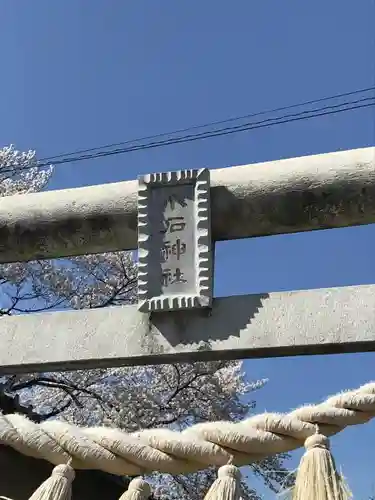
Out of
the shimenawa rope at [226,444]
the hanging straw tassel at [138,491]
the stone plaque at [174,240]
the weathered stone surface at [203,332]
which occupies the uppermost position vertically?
the stone plaque at [174,240]

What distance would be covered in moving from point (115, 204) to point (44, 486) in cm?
88

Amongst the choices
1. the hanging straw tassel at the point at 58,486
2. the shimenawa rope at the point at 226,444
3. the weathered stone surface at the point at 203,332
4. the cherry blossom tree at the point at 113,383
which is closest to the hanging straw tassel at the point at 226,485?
the shimenawa rope at the point at 226,444

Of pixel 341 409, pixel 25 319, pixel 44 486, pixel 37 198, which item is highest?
pixel 37 198

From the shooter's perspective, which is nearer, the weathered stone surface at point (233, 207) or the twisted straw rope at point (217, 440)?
the twisted straw rope at point (217, 440)

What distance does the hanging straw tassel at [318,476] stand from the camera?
44.9 inches

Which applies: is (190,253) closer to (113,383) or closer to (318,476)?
(318,476)

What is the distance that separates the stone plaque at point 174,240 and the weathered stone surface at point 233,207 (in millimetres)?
51

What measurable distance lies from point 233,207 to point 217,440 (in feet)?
2.50

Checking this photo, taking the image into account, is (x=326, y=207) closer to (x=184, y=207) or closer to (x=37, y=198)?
(x=184, y=207)

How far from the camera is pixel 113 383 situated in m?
9.34

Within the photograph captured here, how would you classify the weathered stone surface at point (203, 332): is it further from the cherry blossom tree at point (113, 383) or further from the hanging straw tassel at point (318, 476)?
the cherry blossom tree at point (113, 383)

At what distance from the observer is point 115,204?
191 centimetres

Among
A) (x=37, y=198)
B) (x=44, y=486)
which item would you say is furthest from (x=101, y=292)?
(x=44, y=486)

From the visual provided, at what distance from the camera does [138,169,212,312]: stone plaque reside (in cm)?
171
